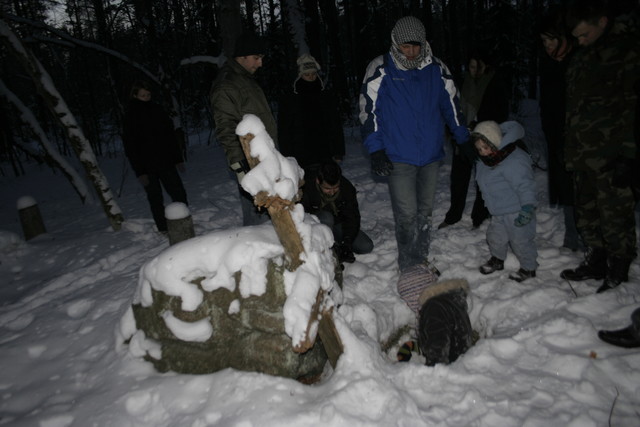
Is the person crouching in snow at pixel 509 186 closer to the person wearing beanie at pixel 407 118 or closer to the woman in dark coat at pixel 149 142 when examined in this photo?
the person wearing beanie at pixel 407 118

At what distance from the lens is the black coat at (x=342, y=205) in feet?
12.4

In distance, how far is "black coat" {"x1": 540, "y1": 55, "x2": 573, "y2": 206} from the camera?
2910 mm

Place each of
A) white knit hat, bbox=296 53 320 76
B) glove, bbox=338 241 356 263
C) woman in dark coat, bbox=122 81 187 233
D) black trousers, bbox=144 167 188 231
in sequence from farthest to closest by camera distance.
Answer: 1. black trousers, bbox=144 167 188 231
2. woman in dark coat, bbox=122 81 187 233
3. glove, bbox=338 241 356 263
4. white knit hat, bbox=296 53 320 76

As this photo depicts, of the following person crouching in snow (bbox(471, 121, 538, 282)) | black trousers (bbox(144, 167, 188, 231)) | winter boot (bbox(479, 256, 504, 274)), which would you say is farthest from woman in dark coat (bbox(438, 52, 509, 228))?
black trousers (bbox(144, 167, 188, 231))

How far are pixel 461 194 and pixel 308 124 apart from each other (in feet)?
6.80

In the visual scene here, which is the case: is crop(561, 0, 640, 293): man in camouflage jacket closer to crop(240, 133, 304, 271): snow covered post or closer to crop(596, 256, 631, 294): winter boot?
crop(596, 256, 631, 294): winter boot

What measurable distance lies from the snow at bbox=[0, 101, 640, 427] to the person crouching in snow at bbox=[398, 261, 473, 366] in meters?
0.13

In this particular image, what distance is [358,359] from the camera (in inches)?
89.1

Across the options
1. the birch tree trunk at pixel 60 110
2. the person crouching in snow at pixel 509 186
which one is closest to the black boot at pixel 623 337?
the person crouching in snow at pixel 509 186

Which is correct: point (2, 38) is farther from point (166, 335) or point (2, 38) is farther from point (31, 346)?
point (166, 335)

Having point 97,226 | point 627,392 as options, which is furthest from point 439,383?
point 97,226

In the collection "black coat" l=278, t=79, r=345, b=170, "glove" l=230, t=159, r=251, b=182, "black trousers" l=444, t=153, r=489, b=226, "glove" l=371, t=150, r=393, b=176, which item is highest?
"black coat" l=278, t=79, r=345, b=170

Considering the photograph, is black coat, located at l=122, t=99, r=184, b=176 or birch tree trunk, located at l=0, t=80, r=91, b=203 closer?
black coat, located at l=122, t=99, r=184, b=176

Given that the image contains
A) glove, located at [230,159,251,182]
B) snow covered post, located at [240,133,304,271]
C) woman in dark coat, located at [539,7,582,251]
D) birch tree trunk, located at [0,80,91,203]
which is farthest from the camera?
birch tree trunk, located at [0,80,91,203]
